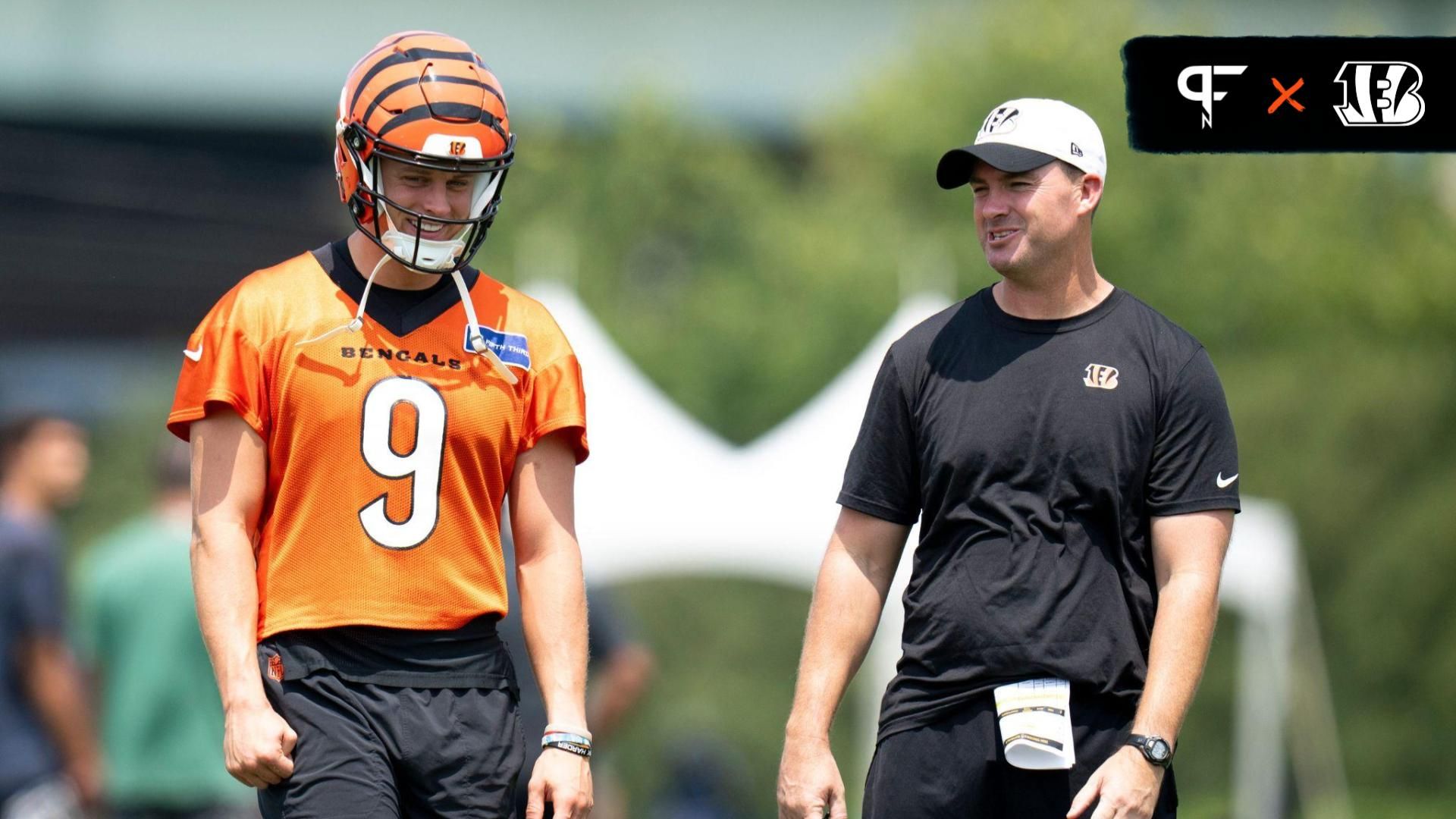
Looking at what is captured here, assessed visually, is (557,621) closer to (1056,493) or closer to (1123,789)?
(1056,493)

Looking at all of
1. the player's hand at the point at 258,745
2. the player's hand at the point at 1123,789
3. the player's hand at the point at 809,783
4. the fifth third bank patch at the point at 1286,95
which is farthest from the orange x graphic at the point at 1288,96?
the player's hand at the point at 258,745

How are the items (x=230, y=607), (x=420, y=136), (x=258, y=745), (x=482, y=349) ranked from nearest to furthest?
1. (x=258, y=745)
2. (x=230, y=607)
3. (x=420, y=136)
4. (x=482, y=349)

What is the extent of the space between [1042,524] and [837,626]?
0.60 m

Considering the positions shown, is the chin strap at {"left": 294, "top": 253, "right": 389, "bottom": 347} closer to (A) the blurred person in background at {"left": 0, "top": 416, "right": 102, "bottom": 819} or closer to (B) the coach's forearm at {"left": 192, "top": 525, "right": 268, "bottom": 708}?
(B) the coach's forearm at {"left": 192, "top": 525, "right": 268, "bottom": 708}

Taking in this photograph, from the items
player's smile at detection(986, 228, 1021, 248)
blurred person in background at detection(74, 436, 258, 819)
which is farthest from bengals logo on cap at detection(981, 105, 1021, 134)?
blurred person in background at detection(74, 436, 258, 819)

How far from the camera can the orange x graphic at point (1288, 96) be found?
5949mm

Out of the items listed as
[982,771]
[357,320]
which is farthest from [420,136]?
[982,771]

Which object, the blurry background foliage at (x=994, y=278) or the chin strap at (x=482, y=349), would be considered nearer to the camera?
the chin strap at (x=482, y=349)

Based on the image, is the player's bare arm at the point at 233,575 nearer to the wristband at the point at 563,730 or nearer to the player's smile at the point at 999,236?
the wristband at the point at 563,730

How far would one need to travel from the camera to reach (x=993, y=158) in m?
4.81

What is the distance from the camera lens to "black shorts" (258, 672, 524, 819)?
433 cm

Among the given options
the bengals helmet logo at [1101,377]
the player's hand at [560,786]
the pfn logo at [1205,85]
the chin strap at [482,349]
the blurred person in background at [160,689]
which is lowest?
the blurred person in background at [160,689]

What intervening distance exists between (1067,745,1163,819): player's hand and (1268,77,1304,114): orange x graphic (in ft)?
7.45

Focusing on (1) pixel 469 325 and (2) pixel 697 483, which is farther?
(2) pixel 697 483
